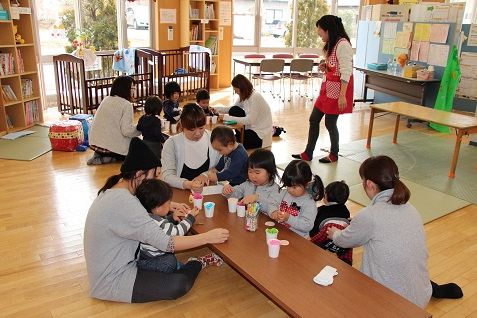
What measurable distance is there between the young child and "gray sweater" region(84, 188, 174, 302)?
9cm

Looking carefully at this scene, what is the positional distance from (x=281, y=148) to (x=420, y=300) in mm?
3652

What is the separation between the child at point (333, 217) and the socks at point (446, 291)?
53 centimetres

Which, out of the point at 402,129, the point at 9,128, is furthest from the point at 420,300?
the point at 9,128

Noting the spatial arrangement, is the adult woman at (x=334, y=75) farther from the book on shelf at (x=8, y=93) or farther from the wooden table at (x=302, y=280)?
the book on shelf at (x=8, y=93)

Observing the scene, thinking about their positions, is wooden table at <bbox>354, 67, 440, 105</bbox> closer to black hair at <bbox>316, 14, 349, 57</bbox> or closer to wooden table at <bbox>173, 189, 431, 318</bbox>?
black hair at <bbox>316, 14, 349, 57</bbox>

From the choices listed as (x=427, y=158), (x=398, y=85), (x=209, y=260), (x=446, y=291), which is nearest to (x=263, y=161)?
(x=209, y=260)

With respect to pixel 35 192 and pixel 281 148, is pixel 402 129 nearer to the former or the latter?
pixel 281 148

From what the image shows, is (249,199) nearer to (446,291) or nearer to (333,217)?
(333,217)

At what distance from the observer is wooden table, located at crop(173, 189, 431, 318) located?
5.88ft

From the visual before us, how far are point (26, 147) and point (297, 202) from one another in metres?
4.07

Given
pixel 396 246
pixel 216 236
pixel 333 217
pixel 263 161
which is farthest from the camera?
pixel 333 217

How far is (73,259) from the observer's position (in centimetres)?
308

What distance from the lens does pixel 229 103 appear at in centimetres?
815

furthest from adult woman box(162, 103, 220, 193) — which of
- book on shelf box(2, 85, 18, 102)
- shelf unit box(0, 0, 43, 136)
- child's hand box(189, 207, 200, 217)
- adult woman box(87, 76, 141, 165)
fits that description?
book on shelf box(2, 85, 18, 102)
